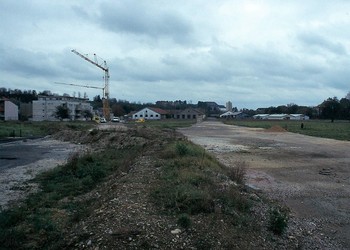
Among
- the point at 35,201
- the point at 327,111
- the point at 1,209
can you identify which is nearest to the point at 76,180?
the point at 35,201

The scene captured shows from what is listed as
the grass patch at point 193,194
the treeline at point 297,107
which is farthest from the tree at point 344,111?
the grass patch at point 193,194

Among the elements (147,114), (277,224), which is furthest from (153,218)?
(147,114)

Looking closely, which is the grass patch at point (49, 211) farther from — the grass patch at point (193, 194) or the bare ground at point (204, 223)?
the grass patch at point (193, 194)

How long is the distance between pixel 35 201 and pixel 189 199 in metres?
5.51

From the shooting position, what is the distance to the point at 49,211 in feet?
34.1

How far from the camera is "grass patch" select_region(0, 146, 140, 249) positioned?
25.7 ft

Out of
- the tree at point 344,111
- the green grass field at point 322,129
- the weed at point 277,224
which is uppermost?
the tree at point 344,111

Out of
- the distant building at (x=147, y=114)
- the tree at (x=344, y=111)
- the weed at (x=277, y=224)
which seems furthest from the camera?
the distant building at (x=147, y=114)

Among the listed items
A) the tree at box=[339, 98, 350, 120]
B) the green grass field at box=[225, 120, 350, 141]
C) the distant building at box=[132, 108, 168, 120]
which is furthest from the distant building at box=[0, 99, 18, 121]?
the tree at box=[339, 98, 350, 120]

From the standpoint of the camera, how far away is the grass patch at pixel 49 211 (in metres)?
7.82

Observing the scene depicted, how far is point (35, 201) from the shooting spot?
12.1m

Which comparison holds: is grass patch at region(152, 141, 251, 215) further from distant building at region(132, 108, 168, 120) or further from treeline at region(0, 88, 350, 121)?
distant building at region(132, 108, 168, 120)

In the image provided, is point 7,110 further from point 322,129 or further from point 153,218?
point 153,218

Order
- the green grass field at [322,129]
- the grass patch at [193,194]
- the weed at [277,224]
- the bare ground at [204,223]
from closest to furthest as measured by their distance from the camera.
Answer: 1. the bare ground at [204,223]
2. the weed at [277,224]
3. the grass patch at [193,194]
4. the green grass field at [322,129]
